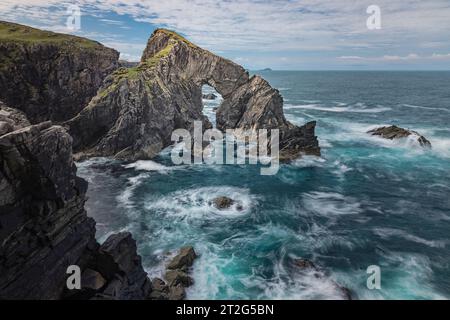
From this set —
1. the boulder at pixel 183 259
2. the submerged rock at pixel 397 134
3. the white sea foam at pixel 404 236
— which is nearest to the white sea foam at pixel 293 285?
the boulder at pixel 183 259

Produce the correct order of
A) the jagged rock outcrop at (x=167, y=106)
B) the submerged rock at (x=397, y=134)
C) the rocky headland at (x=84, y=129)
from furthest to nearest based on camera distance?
the submerged rock at (x=397, y=134) < the jagged rock outcrop at (x=167, y=106) < the rocky headland at (x=84, y=129)

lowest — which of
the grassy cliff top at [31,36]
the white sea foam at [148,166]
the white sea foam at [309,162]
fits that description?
the white sea foam at [148,166]

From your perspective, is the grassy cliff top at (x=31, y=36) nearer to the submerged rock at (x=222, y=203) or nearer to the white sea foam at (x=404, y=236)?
the submerged rock at (x=222, y=203)

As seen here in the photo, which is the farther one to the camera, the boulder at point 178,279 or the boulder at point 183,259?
the boulder at point 183,259

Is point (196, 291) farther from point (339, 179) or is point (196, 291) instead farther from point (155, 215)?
point (339, 179)

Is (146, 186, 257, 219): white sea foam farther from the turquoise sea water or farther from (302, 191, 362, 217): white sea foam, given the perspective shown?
(302, 191, 362, 217): white sea foam

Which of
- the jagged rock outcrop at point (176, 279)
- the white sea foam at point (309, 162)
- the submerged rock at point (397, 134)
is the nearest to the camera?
the jagged rock outcrop at point (176, 279)

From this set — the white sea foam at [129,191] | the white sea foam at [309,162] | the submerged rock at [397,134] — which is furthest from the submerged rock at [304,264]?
the submerged rock at [397,134]

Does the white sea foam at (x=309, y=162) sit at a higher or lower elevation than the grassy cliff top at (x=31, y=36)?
lower

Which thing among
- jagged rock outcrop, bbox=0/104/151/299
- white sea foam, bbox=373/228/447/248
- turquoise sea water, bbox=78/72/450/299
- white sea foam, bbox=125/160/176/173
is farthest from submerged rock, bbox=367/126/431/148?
jagged rock outcrop, bbox=0/104/151/299
